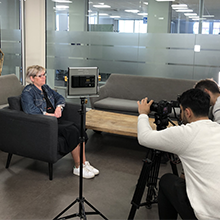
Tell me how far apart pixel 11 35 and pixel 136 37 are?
247 centimetres

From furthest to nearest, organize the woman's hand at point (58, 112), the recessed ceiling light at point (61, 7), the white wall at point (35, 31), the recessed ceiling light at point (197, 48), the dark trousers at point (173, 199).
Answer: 1. the white wall at point (35, 31)
2. the recessed ceiling light at point (61, 7)
3. the recessed ceiling light at point (197, 48)
4. the woman's hand at point (58, 112)
5. the dark trousers at point (173, 199)

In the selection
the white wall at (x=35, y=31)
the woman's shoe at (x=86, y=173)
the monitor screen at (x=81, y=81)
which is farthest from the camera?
the white wall at (x=35, y=31)

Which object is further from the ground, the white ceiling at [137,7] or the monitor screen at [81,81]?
the white ceiling at [137,7]

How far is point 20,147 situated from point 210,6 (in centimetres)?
363

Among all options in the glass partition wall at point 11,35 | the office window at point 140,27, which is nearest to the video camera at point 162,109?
the office window at point 140,27

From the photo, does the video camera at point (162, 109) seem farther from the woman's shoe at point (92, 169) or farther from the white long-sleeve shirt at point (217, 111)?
the woman's shoe at point (92, 169)

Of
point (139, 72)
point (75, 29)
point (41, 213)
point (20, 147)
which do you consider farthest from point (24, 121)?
point (75, 29)

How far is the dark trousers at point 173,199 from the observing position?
1697mm

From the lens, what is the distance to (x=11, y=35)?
5793 millimetres

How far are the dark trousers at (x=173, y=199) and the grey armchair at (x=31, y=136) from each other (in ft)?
4.21

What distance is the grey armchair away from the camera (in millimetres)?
2811

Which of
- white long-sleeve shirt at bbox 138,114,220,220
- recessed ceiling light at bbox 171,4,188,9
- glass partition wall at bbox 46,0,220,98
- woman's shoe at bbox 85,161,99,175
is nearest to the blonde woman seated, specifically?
woman's shoe at bbox 85,161,99,175

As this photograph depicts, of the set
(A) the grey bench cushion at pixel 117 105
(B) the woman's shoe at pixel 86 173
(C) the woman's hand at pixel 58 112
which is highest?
(C) the woman's hand at pixel 58 112

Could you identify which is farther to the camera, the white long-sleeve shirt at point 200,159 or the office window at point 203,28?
the office window at point 203,28
